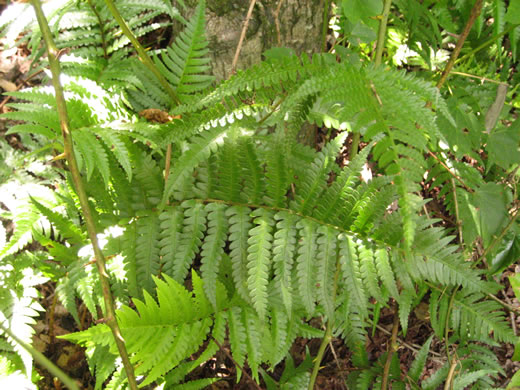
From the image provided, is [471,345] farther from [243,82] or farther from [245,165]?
[243,82]

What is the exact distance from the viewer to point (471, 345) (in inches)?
99.8

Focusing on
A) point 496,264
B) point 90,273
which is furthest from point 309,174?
point 496,264

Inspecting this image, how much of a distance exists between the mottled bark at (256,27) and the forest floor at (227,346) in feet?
2.76

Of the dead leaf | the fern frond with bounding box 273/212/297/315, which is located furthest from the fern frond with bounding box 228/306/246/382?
the dead leaf

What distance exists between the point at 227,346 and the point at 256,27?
5.71 feet

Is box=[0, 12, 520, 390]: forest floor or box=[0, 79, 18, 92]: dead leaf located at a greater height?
box=[0, 79, 18, 92]: dead leaf

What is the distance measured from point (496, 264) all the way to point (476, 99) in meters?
0.94

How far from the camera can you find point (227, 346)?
98.3 inches

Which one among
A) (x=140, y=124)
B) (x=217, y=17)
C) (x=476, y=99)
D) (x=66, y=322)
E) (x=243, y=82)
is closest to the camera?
(x=243, y=82)

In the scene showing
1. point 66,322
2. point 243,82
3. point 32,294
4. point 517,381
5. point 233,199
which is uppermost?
point 243,82

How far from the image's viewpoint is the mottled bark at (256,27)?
6.82ft

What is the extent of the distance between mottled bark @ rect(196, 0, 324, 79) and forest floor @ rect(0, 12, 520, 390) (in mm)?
841

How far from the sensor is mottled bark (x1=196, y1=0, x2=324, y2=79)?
2.08m

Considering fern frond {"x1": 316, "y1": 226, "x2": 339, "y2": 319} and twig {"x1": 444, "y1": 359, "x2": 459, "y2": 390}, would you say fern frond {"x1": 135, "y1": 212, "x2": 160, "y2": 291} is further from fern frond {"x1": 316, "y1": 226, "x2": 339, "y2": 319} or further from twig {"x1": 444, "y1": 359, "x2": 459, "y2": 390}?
twig {"x1": 444, "y1": 359, "x2": 459, "y2": 390}
